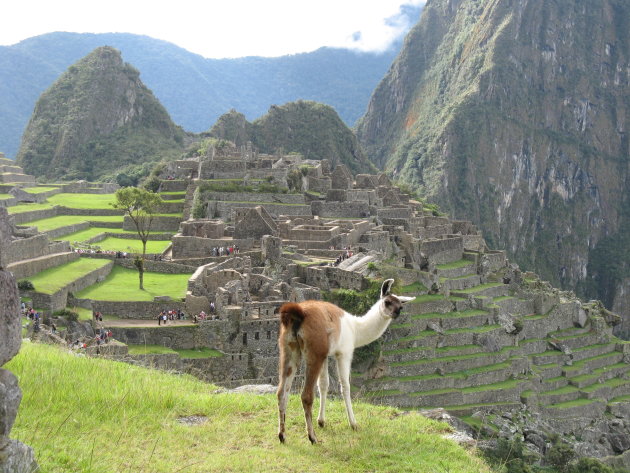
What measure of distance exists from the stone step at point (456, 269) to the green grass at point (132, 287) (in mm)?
14880

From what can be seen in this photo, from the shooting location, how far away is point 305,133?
109000 mm

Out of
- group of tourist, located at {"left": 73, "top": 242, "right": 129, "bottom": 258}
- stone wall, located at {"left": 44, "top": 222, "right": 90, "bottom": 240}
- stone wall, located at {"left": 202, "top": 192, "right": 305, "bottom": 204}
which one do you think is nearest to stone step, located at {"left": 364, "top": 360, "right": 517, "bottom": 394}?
group of tourist, located at {"left": 73, "top": 242, "right": 129, "bottom": 258}

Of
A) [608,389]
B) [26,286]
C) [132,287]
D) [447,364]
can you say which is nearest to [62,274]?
[132,287]

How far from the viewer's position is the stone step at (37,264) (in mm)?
25344

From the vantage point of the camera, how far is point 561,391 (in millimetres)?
37031

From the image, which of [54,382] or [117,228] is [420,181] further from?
[54,382]

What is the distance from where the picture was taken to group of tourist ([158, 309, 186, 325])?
2447 cm

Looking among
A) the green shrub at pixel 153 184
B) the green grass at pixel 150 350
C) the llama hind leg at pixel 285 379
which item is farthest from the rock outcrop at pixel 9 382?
the green shrub at pixel 153 184

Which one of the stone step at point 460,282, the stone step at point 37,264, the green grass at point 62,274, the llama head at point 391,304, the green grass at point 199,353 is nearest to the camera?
the llama head at point 391,304

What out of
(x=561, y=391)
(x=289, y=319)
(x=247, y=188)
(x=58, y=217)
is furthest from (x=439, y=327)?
(x=289, y=319)

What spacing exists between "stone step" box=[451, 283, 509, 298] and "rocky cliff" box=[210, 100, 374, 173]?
59.6m

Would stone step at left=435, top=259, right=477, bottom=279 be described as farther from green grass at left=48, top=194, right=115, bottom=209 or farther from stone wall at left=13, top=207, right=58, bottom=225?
stone wall at left=13, top=207, right=58, bottom=225

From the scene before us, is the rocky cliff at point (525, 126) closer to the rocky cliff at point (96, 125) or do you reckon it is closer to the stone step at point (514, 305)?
the rocky cliff at point (96, 125)

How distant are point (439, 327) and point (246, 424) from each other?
26.5m
